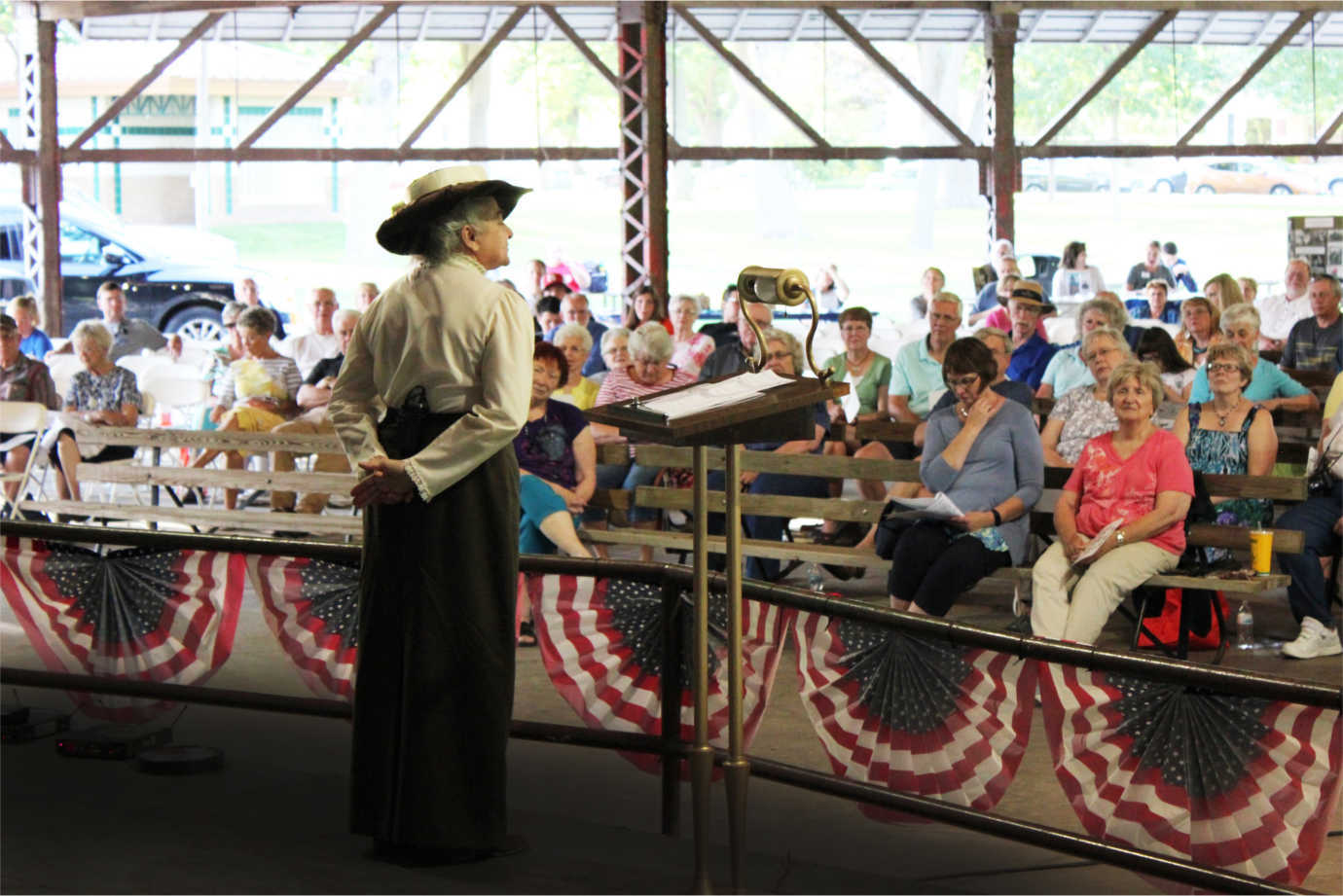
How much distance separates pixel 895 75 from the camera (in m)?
17.9

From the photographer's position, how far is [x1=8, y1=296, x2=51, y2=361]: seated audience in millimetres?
11984

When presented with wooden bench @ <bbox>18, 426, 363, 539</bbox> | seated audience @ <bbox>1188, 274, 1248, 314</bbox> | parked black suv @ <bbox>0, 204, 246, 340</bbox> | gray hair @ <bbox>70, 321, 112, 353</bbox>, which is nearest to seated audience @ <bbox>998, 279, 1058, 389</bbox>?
seated audience @ <bbox>1188, 274, 1248, 314</bbox>

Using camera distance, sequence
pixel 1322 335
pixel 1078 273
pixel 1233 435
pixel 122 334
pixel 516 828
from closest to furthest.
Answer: pixel 516 828 → pixel 1233 435 → pixel 1322 335 → pixel 122 334 → pixel 1078 273

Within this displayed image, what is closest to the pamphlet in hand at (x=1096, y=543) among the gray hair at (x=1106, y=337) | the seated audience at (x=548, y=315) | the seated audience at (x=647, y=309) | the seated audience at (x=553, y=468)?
the gray hair at (x=1106, y=337)

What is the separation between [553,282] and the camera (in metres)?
13.1

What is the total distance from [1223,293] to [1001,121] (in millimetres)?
8032

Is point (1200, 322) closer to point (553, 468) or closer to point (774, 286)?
point (553, 468)

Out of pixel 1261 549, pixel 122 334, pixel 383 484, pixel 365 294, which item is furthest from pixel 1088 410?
pixel 122 334

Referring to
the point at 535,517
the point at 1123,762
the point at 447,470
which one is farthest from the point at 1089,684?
the point at 535,517

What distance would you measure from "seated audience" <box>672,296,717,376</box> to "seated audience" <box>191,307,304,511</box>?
2.17 m

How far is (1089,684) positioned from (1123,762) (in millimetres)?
165

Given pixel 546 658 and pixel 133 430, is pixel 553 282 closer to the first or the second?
pixel 133 430

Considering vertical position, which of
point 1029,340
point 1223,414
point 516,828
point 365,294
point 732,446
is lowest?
point 516,828

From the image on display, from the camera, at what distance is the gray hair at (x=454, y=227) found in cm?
399
